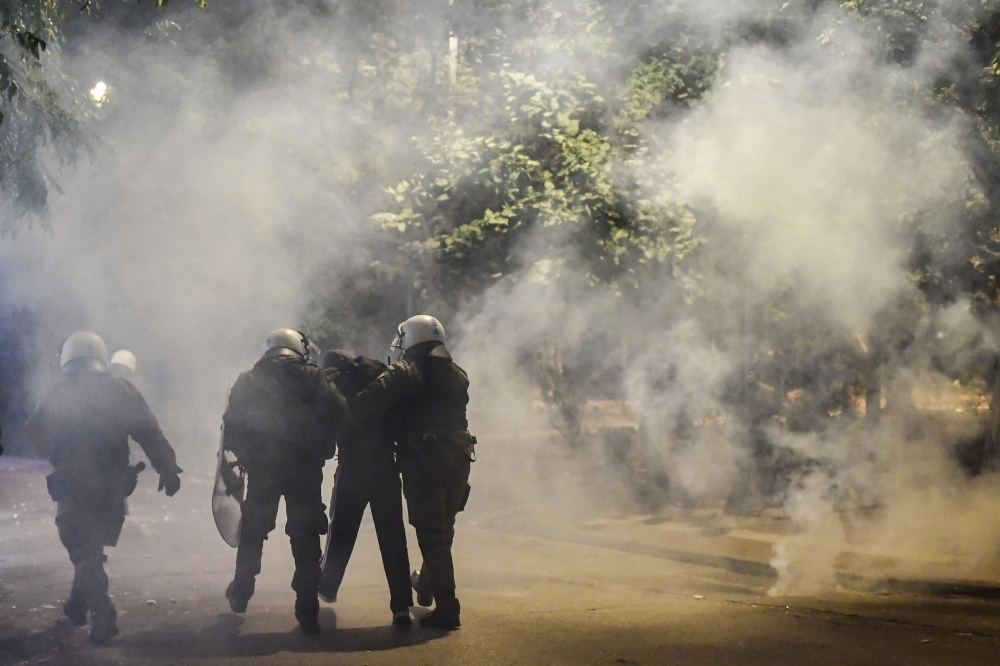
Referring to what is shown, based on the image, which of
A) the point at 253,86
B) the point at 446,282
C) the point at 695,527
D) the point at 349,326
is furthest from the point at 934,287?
the point at 253,86

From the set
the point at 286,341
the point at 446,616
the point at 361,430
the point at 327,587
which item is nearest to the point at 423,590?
the point at 327,587

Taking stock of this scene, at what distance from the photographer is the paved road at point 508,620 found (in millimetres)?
5020

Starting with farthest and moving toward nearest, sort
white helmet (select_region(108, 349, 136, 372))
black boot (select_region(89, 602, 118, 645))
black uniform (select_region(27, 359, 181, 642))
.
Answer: white helmet (select_region(108, 349, 136, 372)) → black uniform (select_region(27, 359, 181, 642)) → black boot (select_region(89, 602, 118, 645))

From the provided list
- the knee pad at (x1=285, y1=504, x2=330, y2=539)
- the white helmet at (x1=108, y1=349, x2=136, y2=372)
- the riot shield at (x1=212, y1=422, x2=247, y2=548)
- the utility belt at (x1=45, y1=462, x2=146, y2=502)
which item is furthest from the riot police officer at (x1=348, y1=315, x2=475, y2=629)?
the white helmet at (x1=108, y1=349, x2=136, y2=372)

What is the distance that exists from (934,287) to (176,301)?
7.97 meters

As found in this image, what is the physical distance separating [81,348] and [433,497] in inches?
80.6

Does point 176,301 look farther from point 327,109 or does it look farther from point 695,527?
point 695,527

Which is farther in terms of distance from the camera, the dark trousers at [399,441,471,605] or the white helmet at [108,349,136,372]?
the white helmet at [108,349,136,372]

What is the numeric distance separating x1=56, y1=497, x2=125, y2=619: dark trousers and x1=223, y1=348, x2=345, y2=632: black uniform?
2.23 ft

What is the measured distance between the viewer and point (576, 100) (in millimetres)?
10047

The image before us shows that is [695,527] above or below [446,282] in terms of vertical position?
below

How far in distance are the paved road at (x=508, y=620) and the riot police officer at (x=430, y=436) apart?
0.35 m

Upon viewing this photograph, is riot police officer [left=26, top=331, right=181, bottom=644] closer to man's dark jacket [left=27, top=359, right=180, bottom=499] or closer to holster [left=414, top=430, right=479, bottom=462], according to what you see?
man's dark jacket [left=27, top=359, right=180, bottom=499]

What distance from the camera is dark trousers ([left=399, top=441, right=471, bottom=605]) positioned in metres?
5.59
